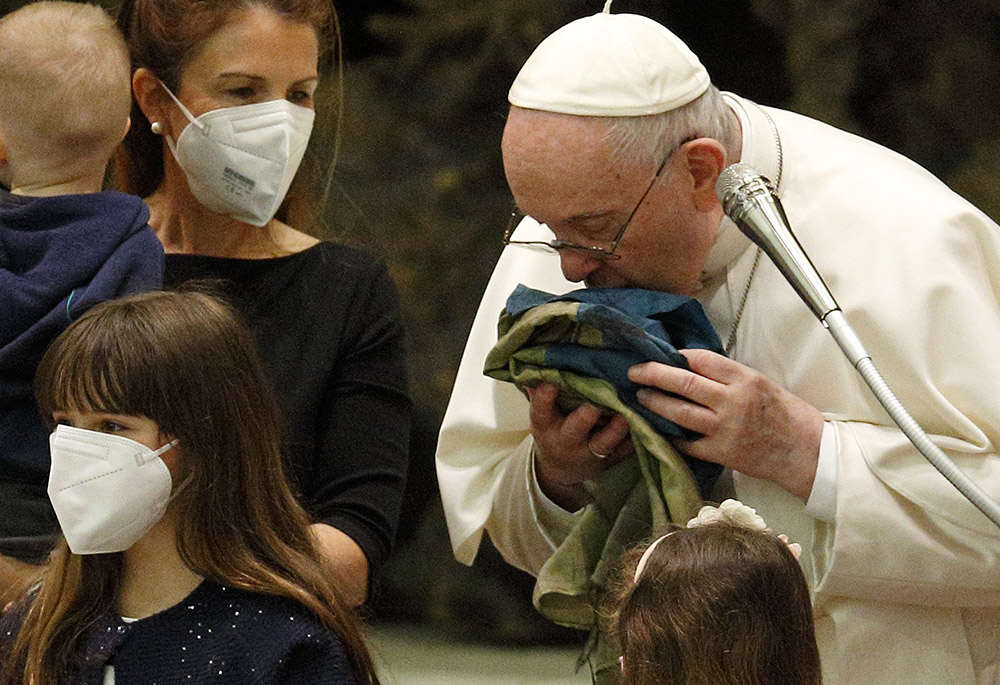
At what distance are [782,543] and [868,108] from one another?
12.7ft

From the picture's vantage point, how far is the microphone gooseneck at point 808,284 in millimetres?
2371

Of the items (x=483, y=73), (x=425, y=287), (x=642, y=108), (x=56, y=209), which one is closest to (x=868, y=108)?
(x=483, y=73)

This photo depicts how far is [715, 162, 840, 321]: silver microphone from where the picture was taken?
2.53 m

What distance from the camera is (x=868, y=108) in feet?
20.4

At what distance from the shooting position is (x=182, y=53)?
3.56 m

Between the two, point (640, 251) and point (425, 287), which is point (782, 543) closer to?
point (640, 251)

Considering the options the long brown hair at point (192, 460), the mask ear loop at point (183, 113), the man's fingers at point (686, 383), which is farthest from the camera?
the mask ear loop at point (183, 113)

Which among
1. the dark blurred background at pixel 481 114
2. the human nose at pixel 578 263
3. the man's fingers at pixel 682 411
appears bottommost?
the dark blurred background at pixel 481 114

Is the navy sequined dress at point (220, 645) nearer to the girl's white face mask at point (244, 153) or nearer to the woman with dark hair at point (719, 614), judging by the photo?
the woman with dark hair at point (719, 614)

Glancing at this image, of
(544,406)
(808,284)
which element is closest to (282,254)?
(544,406)

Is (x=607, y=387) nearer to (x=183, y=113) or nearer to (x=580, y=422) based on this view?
(x=580, y=422)

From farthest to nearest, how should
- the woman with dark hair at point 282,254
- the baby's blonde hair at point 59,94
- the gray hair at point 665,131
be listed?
1. the woman with dark hair at point 282,254
2. the baby's blonde hair at point 59,94
3. the gray hair at point 665,131

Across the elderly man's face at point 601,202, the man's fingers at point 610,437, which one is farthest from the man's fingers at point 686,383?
the elderly man's face at point 601,202

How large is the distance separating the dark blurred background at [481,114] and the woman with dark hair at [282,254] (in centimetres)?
240
